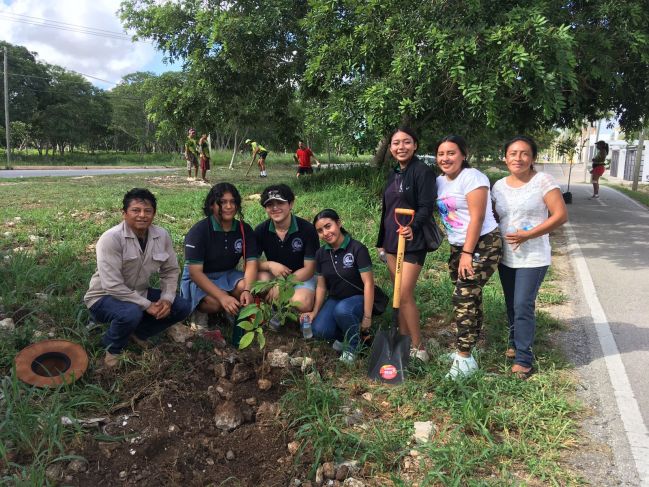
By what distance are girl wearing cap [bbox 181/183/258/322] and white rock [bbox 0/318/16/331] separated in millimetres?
1239

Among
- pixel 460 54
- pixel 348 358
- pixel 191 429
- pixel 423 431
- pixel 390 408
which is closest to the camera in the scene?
pixel 191 429

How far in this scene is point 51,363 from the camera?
307 centimetres

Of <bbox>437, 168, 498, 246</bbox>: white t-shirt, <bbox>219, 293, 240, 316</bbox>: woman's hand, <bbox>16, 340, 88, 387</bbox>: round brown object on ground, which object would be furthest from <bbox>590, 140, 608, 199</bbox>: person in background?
<bbox>16, 340, 88, 387</bbox>: round brown object on ground

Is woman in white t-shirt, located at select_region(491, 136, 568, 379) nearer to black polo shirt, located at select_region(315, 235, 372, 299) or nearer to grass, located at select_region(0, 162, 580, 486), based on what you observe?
grass, located at select_region(0, 162, 580, 486)

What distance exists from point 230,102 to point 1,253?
23.7 feet

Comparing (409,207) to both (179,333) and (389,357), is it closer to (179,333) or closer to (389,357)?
(389,357)

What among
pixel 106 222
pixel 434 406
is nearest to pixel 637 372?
pixel 434 406

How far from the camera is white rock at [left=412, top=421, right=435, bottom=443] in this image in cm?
272

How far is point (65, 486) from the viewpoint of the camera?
7.26ft

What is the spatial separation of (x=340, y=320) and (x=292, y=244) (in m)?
0.76

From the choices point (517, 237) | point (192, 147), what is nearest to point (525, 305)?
point (517, 237)

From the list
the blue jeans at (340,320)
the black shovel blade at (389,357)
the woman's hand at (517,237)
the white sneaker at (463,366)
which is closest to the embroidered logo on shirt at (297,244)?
the blue jeans at (340,320)

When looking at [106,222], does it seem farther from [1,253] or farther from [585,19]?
[585,19]

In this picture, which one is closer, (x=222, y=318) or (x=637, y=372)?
(x=637, y=372)
